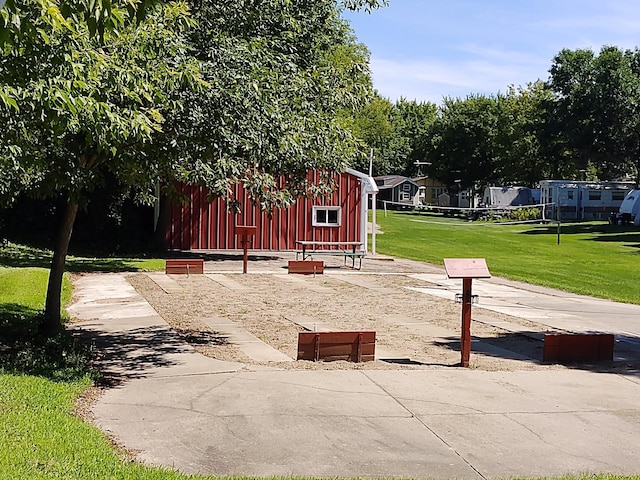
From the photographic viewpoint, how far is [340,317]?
49.0 feet

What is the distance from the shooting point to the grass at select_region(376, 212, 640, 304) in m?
24.8

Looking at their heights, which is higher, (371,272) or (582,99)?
(582,99)

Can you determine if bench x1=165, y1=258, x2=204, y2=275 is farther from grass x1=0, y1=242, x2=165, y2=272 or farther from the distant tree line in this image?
the distant tree line

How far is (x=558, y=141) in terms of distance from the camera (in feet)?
245

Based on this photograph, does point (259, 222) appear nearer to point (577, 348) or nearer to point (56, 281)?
point (56, 281)

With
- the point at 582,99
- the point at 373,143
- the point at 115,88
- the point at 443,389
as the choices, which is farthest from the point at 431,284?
the point at 373,143

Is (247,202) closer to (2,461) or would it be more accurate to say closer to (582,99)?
(2,461)

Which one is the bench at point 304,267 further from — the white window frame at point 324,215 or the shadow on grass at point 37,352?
the shadow on grass at point 37,352

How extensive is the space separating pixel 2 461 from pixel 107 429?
175 cm

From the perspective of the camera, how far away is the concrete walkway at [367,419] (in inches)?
241

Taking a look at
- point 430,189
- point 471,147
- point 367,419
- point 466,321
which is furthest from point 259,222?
point 430,189

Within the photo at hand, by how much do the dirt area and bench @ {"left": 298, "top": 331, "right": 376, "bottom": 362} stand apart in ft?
0.60

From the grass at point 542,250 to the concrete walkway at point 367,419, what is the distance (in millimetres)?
12309

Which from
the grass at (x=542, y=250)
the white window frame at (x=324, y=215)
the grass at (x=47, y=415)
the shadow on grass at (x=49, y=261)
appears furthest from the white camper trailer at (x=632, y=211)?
the grass at (x=47, y=415)
